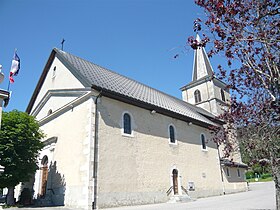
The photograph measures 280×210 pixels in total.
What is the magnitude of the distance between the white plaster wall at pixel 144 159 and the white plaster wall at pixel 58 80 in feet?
10.0

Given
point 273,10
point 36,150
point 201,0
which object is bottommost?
point 36,150

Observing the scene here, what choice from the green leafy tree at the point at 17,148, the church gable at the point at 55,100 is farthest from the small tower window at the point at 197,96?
the green leafy tree at the point at 17,148

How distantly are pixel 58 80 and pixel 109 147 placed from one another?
7211mm

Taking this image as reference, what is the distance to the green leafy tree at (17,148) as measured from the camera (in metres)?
12.6

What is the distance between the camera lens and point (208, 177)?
19609 millimetres

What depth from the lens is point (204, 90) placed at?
3216 cm

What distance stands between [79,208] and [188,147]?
10.0m

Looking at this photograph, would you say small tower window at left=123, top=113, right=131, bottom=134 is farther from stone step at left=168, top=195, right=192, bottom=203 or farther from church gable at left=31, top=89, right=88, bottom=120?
stone step at left=168, top=195, right=192, bottom=203

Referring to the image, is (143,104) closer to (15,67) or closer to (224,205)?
(224,205)

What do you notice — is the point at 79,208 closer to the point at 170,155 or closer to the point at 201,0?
the point at 170,155

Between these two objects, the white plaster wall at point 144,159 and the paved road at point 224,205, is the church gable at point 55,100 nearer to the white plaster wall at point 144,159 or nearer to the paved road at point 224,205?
the white plaster wall at point 144,159

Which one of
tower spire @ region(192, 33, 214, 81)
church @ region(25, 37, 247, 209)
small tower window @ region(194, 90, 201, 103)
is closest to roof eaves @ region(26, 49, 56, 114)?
church @ region(25, 37, 247, 209)

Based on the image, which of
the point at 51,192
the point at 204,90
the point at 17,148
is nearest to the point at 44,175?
the point at 51,192

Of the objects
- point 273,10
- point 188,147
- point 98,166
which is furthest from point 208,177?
point 273,10
